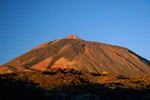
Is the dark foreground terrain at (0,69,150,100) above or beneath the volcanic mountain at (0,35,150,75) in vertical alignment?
beneath

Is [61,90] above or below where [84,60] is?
below

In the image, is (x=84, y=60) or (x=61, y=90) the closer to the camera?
(x=61, y=90)

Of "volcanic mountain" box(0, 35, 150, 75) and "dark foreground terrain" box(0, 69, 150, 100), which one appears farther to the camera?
"volcanic mountain" box(0, 35, 150, 75)

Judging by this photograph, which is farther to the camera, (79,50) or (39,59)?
(79,50)

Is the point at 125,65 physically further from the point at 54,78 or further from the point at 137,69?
the point at 54,78

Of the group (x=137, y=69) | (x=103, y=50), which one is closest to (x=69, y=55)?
(x=103, y=50)

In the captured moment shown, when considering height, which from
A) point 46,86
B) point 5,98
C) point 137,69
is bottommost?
point 5,98

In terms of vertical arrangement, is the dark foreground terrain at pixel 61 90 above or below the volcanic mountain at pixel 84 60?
below

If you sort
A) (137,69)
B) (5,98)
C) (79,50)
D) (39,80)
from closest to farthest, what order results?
(5,98) → (39,80) → (137,69) → (79,50)
